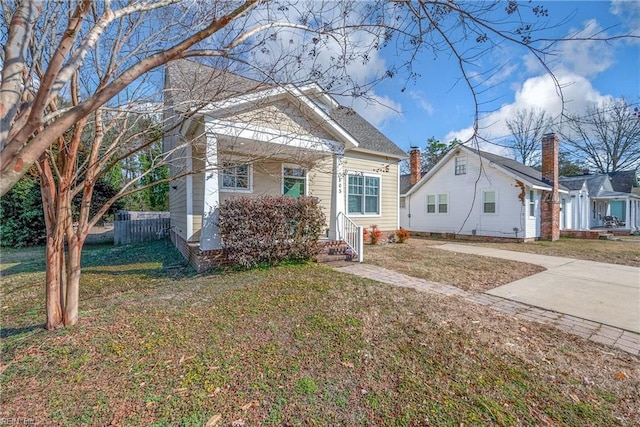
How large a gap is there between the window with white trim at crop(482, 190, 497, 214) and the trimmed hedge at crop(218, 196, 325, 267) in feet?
40.9

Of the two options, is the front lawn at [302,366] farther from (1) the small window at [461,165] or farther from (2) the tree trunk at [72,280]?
(1) the small window at [461,165]

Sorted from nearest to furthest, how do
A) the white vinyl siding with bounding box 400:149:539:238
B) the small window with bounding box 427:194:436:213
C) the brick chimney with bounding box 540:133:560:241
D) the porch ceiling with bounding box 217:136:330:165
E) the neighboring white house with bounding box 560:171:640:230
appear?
the porch ceiling with bounding box 217:136:330:165
the white vinyl siding with bounding box 400:149:539:238
the brick chimney with bounding box 540:133:560:241
the small window with bounding box 427:194:436:213
the neighboring white house with bounding box 560:171:640:230

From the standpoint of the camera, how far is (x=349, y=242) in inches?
324

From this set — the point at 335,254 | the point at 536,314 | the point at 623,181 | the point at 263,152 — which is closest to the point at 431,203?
the point at 335,254

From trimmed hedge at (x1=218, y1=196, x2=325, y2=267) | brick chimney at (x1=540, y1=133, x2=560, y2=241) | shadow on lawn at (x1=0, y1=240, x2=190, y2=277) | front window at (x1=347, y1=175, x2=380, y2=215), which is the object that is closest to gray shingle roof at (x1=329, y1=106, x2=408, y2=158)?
front window at (x1=347, y1=175, x2=380, y2=215)

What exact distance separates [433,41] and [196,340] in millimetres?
4042

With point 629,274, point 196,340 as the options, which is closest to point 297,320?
point 196,340

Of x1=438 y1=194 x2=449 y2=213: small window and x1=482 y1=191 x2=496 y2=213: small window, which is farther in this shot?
x1=438 y1=194 x2=449 y2=213: small window

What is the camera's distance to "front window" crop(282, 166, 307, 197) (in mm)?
9133

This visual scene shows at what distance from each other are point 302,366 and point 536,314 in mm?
3775

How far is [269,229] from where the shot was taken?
6.42 metres

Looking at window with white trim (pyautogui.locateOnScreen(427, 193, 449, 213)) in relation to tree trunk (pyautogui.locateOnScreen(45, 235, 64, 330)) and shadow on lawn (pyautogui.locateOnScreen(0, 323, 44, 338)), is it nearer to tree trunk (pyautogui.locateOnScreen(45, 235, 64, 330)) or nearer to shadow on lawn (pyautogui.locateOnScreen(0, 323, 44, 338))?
tree trunk (pyautogui.locateOnScreen(45, 235, 64, 330))

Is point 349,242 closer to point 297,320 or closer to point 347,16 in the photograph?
point 297,320

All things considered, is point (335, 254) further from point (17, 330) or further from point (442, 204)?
point (442, 204)
